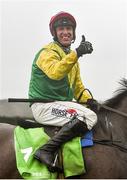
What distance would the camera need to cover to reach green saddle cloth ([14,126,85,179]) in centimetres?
812

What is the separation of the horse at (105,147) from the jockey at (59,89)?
0.24 m

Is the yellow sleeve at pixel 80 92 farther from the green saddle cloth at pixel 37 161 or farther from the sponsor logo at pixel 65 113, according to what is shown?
the green saddle cloth at pixel 37 161

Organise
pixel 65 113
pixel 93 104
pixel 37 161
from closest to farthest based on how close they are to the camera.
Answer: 1. pixel 37 161
2. pixel 65 113
3. pixel 93 104

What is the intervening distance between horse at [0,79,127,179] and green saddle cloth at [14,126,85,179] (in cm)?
10

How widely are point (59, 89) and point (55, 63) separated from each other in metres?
0.54

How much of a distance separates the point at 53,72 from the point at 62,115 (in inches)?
28.1

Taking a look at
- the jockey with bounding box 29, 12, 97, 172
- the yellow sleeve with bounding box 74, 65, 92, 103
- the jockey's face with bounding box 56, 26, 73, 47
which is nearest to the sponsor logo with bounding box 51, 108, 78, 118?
the jockey with bounding box 29, 12, 97, 172

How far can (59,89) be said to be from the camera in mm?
Result: 8797

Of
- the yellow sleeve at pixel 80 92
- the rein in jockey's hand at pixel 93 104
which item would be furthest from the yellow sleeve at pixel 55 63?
the yellow sleeve at pixel 80 92

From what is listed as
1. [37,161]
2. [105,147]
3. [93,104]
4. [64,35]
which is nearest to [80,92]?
[93,104]

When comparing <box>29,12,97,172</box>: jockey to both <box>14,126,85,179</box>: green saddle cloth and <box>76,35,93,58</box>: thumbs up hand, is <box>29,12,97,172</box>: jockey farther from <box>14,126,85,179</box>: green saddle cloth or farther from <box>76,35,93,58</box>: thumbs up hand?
<box>14,126,85,179</box>: green saddle cloth

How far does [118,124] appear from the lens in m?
8.61

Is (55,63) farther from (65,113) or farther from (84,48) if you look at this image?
(65,113)

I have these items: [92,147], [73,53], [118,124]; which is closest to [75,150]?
[92,147]
